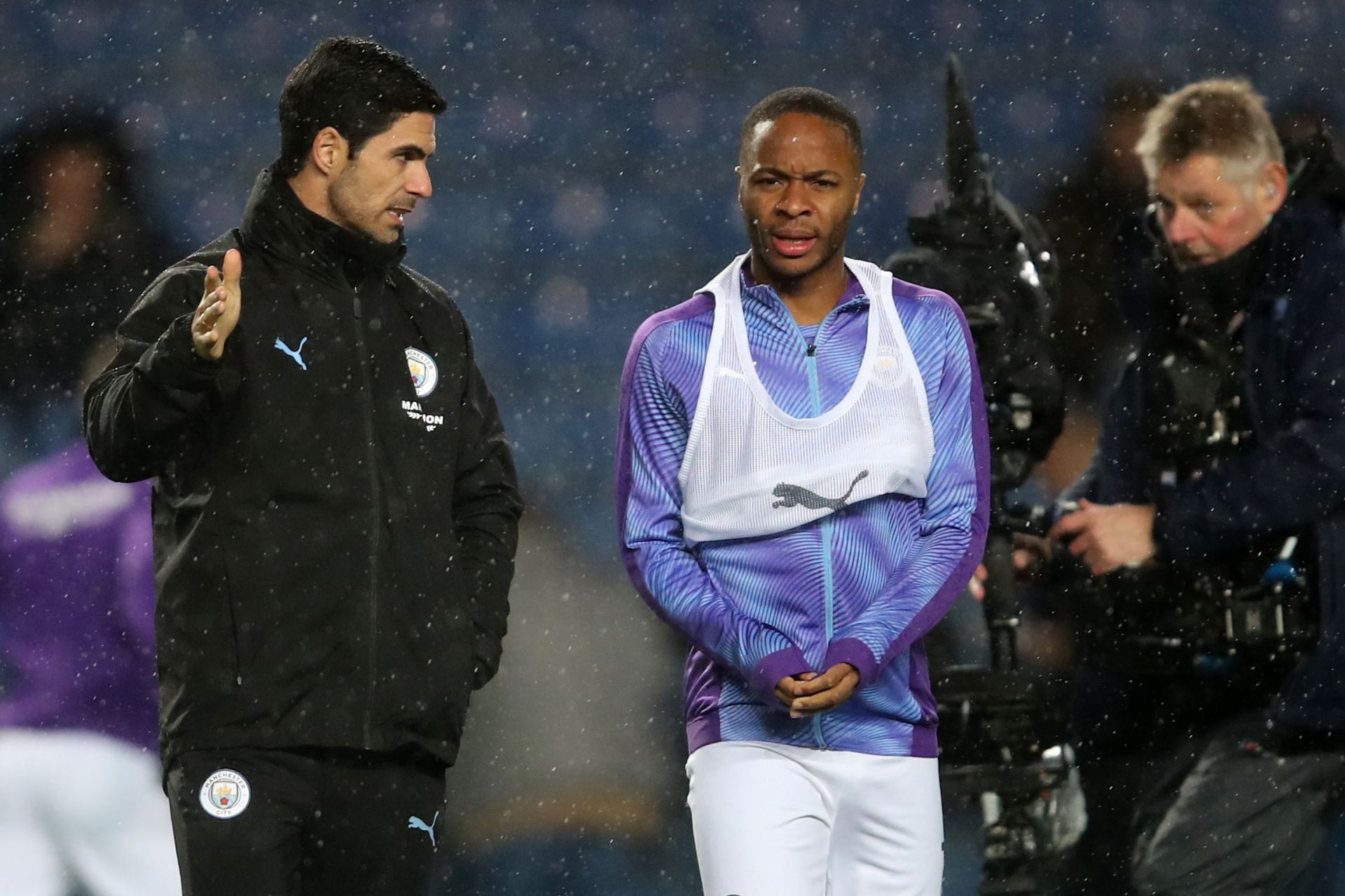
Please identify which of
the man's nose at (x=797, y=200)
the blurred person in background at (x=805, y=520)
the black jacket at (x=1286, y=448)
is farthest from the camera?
the black jacket at (x=1286, y=448)

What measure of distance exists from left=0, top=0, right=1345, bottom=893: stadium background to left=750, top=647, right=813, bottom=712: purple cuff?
5.57 ft

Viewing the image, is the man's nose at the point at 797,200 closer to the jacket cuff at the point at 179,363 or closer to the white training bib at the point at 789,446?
the white training bib at the point at 789,446

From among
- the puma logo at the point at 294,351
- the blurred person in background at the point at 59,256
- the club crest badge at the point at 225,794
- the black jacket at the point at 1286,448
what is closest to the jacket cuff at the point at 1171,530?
the black jacket at the point at 1286,448

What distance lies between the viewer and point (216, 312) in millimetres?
2412

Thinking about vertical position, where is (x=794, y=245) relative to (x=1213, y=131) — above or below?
below

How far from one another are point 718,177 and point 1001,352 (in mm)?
780

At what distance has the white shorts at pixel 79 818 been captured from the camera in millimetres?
4023

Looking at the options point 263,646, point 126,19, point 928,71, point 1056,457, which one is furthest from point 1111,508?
point 126,19

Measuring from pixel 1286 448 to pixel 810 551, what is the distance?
1.76 metres

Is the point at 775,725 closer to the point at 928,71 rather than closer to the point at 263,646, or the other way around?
the point at 263,646

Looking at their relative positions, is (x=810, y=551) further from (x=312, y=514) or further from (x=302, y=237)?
(x=302, y=237)

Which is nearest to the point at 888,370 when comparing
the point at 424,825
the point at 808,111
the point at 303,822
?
the point at 808,111

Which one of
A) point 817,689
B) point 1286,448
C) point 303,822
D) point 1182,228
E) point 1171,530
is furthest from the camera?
point 1182,228

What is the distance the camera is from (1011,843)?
4.09 metres
